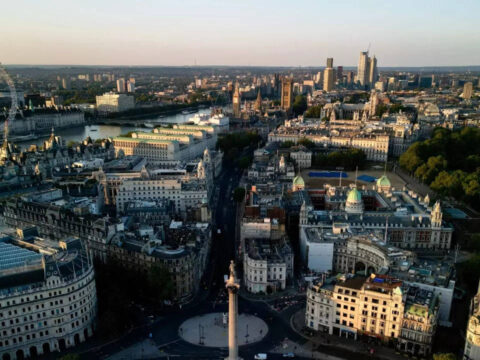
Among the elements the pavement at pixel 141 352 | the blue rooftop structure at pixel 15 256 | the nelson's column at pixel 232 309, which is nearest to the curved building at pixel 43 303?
the blue rooftop structure at pixel 15 256

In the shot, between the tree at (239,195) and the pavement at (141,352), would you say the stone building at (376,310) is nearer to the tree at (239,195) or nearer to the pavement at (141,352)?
the pavement at (141,352)

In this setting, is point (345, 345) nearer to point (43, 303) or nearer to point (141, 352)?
point (141, 352)

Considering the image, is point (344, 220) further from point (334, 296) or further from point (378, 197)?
point (334, 296)

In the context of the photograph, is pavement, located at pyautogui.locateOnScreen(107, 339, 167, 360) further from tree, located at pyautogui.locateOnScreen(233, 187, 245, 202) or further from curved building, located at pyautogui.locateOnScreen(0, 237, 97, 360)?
tree, located at pyautogui.locateOnScreen(233, 187, 245, 202)

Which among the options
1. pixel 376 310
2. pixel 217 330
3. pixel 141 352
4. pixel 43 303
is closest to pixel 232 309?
pixel 217 330

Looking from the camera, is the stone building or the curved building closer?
the curved building

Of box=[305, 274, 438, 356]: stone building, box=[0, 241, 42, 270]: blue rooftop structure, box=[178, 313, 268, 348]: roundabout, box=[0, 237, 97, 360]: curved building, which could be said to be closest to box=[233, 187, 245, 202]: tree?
box=[178, 313, 268, 348]: roundabout
